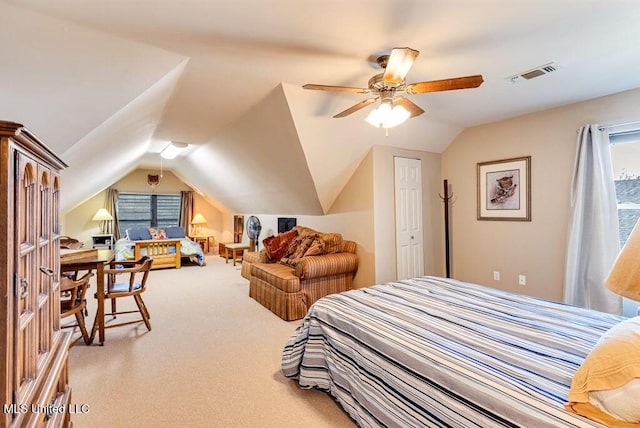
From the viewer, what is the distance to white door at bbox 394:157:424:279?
13.5 feet

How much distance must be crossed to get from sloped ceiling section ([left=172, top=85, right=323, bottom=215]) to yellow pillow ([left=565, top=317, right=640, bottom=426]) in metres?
2.80

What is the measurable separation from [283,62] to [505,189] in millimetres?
3299

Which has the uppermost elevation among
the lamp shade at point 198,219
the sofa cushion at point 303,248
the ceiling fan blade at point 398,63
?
the ceiling fan blade at point 398,63

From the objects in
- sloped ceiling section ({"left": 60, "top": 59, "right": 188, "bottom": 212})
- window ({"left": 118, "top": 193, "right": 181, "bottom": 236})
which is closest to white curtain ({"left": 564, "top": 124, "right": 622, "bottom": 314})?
sloped ceiling section ({"left": 60, "top": 59, "right": 188, "bottom": 212})

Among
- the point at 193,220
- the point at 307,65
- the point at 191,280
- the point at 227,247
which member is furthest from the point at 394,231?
the point at 193,220

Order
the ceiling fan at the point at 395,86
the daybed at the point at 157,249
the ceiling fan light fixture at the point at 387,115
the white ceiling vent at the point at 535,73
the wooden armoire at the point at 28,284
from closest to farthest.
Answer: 1. the wooden armoire at the point at 28,284
2. the ceiling fan at the point at 395,86
3. the ceiling fan light fixture at the point at 387,115
4. the white ceiling vent at the point at 535,73
5. the daybed at the point at 157,249

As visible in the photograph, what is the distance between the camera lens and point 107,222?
26.6ft

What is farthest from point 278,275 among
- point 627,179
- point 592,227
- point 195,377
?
point 627,179

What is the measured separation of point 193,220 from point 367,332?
8256 mm

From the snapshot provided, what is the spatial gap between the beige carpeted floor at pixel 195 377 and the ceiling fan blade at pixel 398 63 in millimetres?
2215

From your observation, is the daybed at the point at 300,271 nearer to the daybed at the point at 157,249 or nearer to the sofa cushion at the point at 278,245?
the sofa cushion at the point at 278,245

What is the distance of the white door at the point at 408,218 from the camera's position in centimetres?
412

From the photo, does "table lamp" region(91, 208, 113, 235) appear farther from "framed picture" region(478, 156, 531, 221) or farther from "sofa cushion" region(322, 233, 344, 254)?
"framed picture" region(478, 156, 531, 221)

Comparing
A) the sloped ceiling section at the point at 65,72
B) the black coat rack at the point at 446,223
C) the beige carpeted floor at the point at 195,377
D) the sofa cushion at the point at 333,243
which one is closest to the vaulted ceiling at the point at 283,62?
the sloped ceiling section at the point at 65,72
